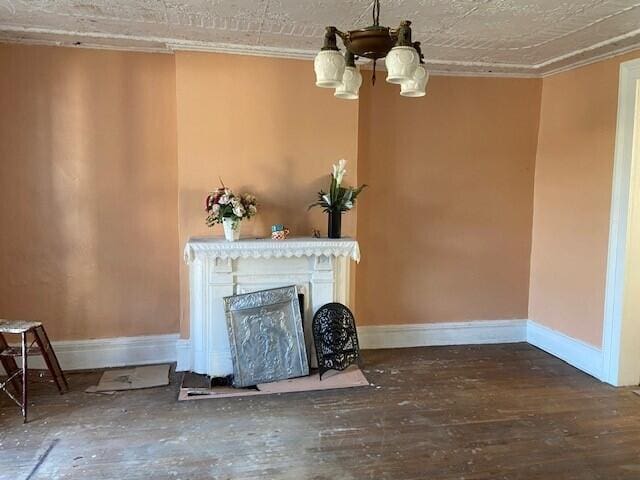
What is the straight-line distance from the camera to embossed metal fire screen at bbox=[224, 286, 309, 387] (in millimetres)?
3706

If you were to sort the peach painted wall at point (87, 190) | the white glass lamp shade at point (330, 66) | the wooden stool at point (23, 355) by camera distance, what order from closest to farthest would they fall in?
the white glass lamp shade at point (330, 66)
the wooden stool at point (23, 355)
the peach painted wall at point (87, 190)

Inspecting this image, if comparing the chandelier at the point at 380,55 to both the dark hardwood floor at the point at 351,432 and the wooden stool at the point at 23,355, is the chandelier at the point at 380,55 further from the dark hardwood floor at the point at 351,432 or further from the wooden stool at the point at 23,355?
the wooden stool at the point at 23,355

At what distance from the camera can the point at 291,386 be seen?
3.68 m

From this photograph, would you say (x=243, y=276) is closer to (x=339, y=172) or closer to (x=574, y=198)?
(x=339, y=172)

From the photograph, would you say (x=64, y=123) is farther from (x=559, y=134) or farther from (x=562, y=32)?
(x=559, y=134)

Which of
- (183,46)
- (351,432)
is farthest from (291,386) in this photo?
(183,46)

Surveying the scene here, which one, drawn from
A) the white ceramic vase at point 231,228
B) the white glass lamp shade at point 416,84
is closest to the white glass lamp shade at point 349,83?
the white glass lamp shade at point 416,84

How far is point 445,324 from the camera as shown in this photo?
4.70 m

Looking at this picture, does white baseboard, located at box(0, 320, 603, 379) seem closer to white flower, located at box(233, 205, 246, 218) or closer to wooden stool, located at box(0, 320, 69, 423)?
wooden stool, located at box(0, 320, 69, 423)

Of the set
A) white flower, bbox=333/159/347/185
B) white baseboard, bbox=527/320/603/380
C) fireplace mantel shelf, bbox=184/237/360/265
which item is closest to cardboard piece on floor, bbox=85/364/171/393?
fireplace mantel shelf, bbox=184/237/360/265

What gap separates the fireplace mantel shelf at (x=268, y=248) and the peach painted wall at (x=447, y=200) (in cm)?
70

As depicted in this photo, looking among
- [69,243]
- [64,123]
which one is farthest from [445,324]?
[64,123]

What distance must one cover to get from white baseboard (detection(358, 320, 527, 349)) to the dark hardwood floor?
0.61 meters

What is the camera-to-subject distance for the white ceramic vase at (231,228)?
3.66 metres
